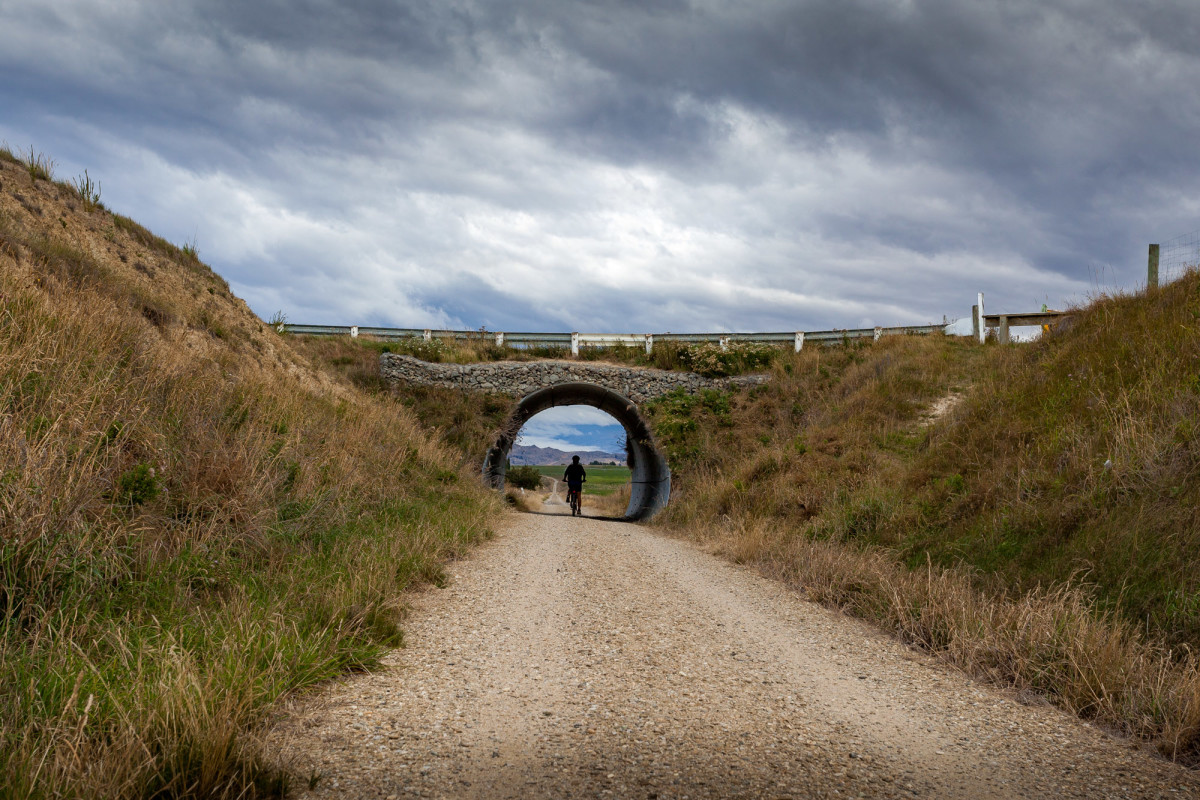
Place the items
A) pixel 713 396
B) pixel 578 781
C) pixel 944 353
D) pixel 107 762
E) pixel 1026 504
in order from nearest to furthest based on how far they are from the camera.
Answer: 1. pixel 107 762
2. pixel 578 781
3. pixel 1026 504
4. pixel 944 353
5. pixel 713 396

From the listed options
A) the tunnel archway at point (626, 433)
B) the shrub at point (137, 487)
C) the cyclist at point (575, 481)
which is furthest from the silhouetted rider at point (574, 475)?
the shrub at point (137, 487)

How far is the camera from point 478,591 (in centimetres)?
704

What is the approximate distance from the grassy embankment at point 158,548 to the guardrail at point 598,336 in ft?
50.3

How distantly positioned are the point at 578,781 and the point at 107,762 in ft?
6.23

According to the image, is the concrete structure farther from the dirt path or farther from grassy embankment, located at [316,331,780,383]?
the dirt path

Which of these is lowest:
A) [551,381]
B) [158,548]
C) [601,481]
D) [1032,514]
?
[601,481]

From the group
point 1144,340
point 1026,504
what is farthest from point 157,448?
point 1144,340

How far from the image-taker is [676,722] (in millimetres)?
3768

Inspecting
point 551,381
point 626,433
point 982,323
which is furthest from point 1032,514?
point 626,433

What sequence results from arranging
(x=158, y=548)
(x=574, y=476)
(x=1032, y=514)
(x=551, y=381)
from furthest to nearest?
(x=551, y=381)
(x=574, y=476)
(x=1032, y=514)
(x=158, y=548)

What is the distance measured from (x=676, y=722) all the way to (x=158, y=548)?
13.6 feet

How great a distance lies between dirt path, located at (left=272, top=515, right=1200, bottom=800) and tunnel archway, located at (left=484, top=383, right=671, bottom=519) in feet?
Answer: 52.9

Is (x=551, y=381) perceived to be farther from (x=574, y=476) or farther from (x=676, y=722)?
(x=676, y=722)

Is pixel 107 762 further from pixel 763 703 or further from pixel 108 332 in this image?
pixel 108 332
